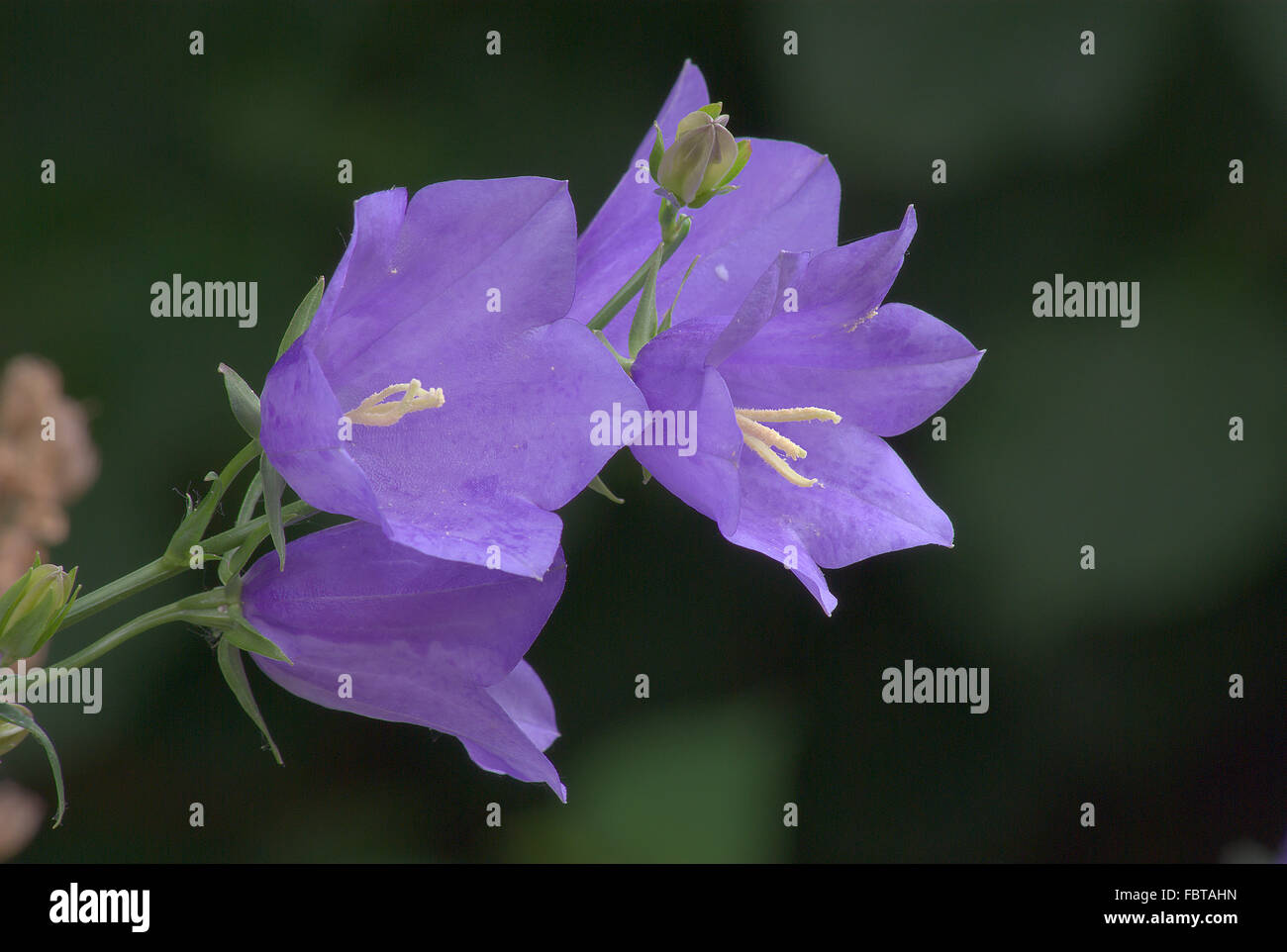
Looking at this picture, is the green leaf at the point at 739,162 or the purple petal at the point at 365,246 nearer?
the purple petal at the point at 365,246

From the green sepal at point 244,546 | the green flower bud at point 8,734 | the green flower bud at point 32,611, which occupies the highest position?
the green sepal at point 244,546

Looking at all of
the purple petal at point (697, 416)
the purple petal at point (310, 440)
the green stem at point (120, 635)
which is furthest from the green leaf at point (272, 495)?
the purple petal at point (697, 416)

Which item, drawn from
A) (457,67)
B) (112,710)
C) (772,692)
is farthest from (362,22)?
(772,692)

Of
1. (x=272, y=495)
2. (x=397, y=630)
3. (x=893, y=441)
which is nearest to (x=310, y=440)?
(x=272, y=495)

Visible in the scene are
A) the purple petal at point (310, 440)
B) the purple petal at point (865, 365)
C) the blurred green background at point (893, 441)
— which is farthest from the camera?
the blurred green background at point (893, 441)

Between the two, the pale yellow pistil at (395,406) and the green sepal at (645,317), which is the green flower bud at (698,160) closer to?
the green sepal at (645,317)

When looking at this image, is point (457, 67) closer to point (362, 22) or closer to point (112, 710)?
point (362, 22)
